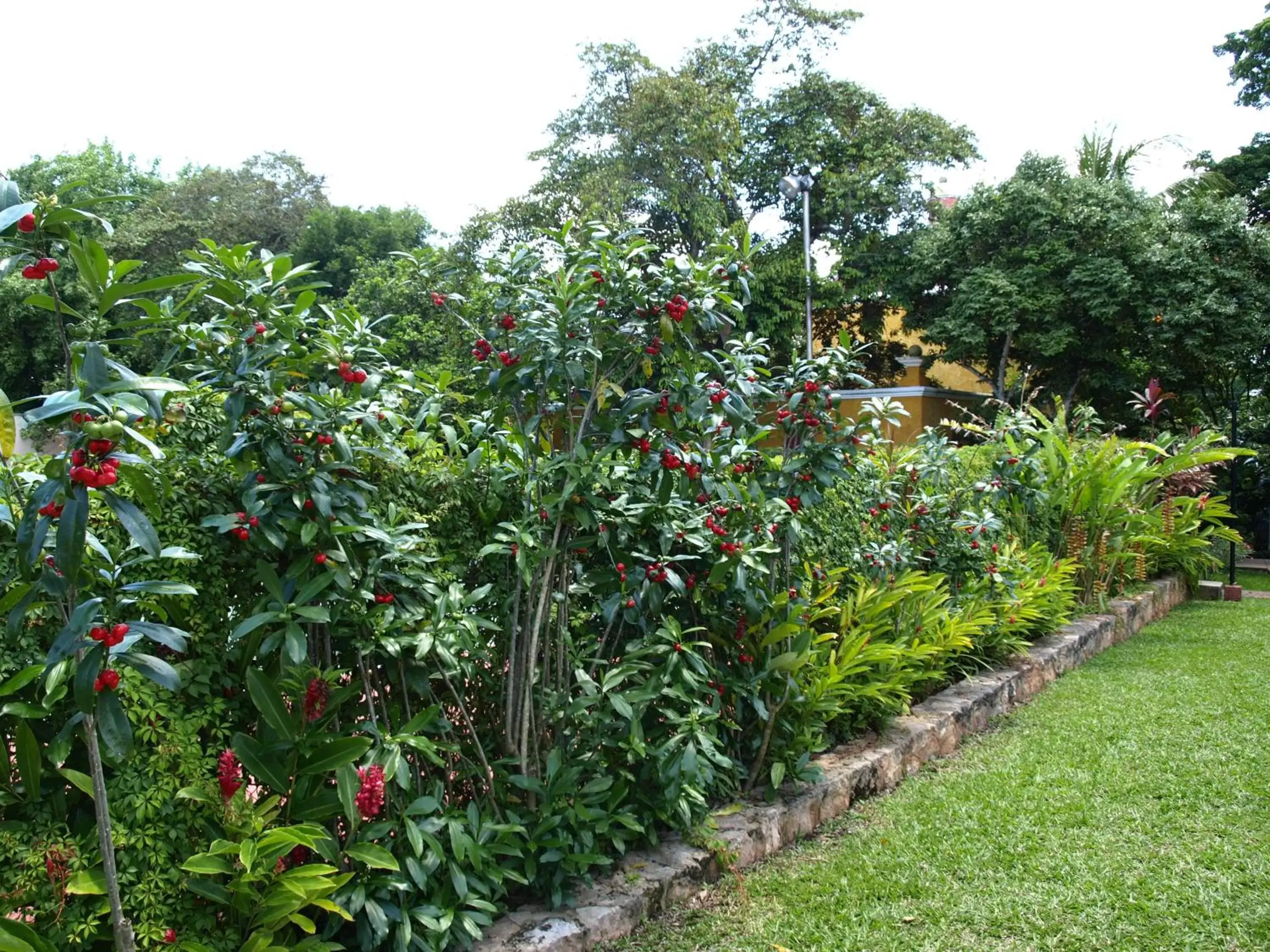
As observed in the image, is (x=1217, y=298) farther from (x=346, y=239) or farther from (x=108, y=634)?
(x=346, y=239)

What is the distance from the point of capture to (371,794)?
214 centimetres

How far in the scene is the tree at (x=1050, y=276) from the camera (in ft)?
57.1

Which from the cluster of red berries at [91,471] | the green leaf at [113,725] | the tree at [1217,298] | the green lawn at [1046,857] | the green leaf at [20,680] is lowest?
the green lawn at [1046,857]

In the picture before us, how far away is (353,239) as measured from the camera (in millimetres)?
28469

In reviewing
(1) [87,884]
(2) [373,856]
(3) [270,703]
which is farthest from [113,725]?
(2) [373,856]

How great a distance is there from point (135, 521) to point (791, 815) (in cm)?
242

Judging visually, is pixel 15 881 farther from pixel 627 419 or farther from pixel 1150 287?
pixel 1150 287

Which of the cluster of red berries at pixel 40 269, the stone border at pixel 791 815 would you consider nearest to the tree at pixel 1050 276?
the stone border at pixel 791 815

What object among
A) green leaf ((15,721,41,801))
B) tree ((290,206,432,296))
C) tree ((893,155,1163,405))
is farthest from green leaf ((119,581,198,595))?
tree ((290,206,432,296))

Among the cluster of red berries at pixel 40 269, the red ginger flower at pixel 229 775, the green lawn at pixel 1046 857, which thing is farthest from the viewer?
the green lawn at pixel 1046 857

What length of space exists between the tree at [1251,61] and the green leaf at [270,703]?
69.6 feet

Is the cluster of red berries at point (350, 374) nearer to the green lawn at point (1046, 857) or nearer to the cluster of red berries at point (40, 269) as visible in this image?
the cluster of red berries at point (40, 269)

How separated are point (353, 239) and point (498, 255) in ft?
90.4

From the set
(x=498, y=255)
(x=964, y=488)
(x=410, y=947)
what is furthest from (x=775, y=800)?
(x=964, y=488)
